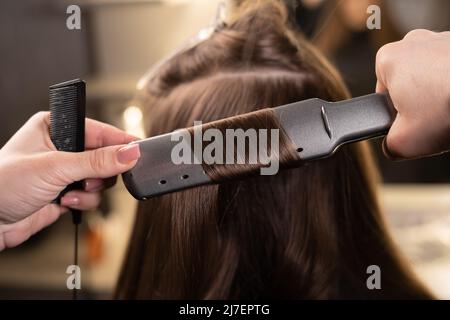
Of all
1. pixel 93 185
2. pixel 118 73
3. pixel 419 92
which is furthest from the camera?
pixel 118 73

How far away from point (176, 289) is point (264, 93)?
286 mm

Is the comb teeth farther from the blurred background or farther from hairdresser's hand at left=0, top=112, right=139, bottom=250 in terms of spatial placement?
the blurred background

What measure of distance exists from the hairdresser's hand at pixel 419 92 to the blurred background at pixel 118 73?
0.88 metres

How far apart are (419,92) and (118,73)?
132 cm

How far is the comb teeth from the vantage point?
518 mm

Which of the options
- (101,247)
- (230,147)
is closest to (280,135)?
(230,147)

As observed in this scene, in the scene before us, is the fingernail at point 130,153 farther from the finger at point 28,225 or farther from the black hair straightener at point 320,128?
the finger at point 28,225

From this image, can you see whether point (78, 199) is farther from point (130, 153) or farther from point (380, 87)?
point (380, 87)

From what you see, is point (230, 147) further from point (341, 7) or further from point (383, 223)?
point (341, 7)

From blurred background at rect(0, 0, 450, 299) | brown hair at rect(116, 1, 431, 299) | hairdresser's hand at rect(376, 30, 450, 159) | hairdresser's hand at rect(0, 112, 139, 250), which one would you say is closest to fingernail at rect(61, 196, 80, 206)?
hairdresser's hand at rect(0, 112, 139, 250)

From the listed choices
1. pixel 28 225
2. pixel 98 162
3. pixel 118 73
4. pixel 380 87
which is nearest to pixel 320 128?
pixel 380 87

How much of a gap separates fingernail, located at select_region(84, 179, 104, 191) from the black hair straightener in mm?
147

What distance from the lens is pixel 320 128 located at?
470mm

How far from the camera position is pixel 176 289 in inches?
26.3
